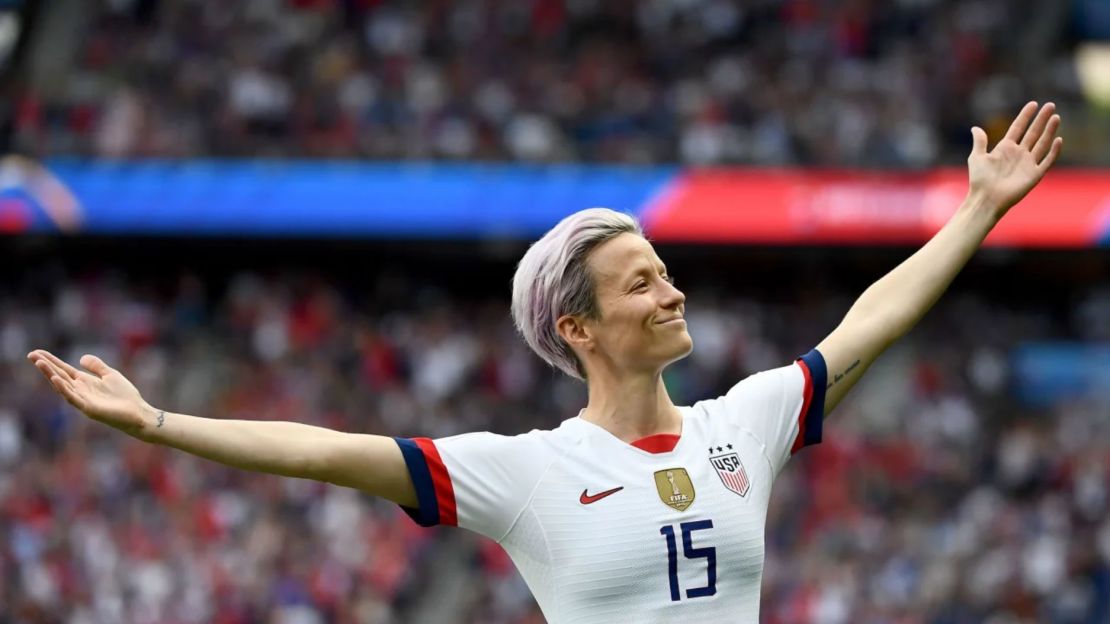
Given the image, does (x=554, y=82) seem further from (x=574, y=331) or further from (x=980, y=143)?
(x=574, y=331)

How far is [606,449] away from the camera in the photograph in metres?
3.88

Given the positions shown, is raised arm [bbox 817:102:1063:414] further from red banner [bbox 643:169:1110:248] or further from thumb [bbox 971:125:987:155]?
red banner [bbox 643:169:1110:248]

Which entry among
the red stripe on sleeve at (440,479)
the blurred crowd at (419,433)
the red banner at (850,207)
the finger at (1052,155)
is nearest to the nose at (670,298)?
the red stripe on sleeve at (440,479)

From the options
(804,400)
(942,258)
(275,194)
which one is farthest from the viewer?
(275,194)

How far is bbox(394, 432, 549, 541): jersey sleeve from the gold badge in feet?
0.90

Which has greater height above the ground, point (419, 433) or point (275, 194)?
point (275, 194)

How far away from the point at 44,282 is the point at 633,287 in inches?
656

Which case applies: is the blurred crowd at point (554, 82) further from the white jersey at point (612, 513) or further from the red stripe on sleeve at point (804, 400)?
the white jersey at point (612, 513)

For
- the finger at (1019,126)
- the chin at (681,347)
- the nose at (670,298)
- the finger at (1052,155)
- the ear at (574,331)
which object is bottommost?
the chin at (681,347)

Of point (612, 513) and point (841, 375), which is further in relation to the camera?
point (841, 375)

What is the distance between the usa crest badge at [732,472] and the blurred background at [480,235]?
11.4m

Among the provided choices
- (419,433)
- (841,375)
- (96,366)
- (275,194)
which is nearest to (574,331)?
(841,375)

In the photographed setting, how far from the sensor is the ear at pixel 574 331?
399 centimetres

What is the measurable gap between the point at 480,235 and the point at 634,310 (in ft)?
49.4
